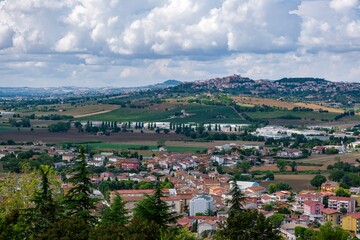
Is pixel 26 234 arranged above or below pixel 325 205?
above

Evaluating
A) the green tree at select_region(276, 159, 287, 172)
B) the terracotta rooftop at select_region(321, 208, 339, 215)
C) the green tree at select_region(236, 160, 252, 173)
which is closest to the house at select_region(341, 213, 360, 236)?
the terracotta rooftop at select_region(321, 208, 339, 215)

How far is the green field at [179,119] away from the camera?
10588 cm

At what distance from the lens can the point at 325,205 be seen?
42.2 m

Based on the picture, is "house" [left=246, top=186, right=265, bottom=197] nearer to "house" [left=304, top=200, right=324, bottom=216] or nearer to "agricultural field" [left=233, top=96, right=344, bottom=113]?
"house" [left=304, top=200, right=324, bottom=216]

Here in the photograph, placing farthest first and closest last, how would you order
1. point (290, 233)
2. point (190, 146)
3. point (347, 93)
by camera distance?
point (347, 93) → point (190, 146) → point (290, 233)

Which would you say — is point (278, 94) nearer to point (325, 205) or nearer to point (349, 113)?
point (349, 113)

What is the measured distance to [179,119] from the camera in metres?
106

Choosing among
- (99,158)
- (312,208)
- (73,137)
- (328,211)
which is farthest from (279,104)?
(328,211)

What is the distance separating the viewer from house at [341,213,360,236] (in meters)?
35.6

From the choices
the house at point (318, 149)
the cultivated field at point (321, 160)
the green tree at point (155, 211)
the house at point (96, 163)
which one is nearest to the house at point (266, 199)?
the cultivated field at point (321, 160)

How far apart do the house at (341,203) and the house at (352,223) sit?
11.0 ft

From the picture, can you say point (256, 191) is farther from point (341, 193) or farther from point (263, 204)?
point (341, 193)

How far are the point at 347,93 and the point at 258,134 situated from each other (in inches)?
3473

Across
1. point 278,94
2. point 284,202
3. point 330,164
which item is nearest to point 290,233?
point 284,202
